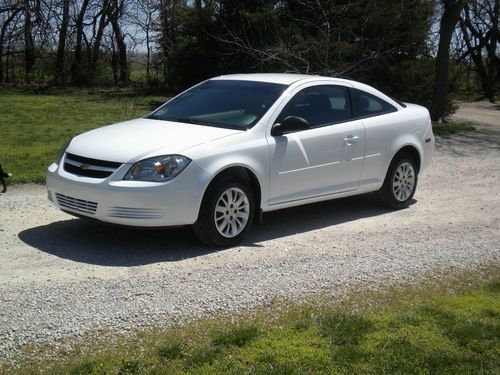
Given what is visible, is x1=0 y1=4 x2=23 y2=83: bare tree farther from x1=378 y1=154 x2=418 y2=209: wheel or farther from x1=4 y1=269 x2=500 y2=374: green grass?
x1=4 y1=269 x2=500 y2=374: green grass

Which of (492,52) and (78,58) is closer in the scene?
(492,52)

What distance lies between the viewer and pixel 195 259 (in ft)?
20.7

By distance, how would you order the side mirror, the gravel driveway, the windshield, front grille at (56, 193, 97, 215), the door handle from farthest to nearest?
the door handle < the windshield < the side mirror < front grille at (56, 193, 97, 215) < the gravel driveway

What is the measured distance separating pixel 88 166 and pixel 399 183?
13.0ft

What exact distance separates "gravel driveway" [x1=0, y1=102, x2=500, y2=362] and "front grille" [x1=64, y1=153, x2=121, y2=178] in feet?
2.27

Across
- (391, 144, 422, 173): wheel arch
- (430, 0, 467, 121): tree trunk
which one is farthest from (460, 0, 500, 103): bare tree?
(391, 144, 422, 173): wheel arch

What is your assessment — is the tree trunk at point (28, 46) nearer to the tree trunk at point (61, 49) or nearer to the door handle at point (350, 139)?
the tree trunk at point (61, 49)

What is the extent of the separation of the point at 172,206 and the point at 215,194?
46cm

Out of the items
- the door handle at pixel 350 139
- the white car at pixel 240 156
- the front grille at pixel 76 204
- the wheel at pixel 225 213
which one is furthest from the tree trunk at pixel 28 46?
the wheel at pixel 225 213

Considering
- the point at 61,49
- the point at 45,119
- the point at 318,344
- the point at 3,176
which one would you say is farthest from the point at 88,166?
the point at 61,49

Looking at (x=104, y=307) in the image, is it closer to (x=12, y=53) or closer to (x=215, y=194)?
(x=215, y=194)

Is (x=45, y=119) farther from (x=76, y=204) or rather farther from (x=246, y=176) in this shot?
(x=246, y=176)

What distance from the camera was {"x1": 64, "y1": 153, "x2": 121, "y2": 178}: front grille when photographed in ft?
20.9

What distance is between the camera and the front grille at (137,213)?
621cm
